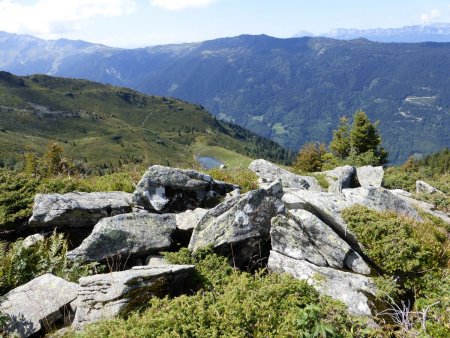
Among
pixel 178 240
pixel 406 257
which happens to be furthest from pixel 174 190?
pixel 406 257

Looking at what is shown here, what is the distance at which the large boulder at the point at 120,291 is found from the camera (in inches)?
311

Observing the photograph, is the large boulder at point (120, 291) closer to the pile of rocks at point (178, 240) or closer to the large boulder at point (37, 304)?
the pile of rocks at point (178, 240)

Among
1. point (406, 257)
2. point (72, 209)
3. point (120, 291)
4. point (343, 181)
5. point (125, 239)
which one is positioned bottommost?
point (343, 181)

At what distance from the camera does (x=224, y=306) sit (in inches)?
282

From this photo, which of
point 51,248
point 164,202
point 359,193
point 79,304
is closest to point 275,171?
point 359,193

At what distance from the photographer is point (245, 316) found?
6992 mm

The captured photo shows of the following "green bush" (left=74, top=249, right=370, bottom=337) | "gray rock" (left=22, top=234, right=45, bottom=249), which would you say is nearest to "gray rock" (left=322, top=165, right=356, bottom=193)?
"green bush" (left=74, top=249, right=370, bottom=337)

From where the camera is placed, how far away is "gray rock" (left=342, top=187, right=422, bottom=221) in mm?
14250

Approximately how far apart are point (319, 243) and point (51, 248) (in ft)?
26.0

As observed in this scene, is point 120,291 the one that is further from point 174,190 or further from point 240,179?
point 240,179

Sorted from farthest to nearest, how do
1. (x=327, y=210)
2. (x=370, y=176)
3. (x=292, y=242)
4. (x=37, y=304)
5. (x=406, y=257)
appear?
1. (x=370, y=176)
2. (x=327, y=210)
3. (x=292, y=242)
4. (x=406, y=257)
5. (x=37, y=304)

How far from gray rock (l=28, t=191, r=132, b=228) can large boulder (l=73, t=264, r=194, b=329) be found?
4.06 meters

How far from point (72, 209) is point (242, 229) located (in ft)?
19.0

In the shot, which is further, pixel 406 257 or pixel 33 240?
pixel 33 240
